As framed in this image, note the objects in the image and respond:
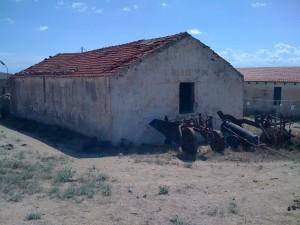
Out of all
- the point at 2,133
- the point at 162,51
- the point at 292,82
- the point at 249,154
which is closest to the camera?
the point at 249,154

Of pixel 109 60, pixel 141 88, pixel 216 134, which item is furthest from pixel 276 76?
pixel 216 134

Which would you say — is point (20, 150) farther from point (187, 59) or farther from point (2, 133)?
point (187, 59)

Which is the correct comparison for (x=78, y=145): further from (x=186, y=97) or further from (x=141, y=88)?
(x=186, y=97)

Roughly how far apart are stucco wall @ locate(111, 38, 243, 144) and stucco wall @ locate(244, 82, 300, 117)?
11.6 meters

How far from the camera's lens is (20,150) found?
1541cm

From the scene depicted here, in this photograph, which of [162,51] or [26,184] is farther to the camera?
[162,51]

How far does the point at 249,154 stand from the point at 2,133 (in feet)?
38.7

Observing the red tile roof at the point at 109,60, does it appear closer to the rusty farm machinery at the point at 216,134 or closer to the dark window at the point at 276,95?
the rusty farm machinery at the point at 216,134

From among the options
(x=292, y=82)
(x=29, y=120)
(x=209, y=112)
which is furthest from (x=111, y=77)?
(x=292, y=82)

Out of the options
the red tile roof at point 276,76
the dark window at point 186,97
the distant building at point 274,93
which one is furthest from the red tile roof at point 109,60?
the red tile roof at point 276,76

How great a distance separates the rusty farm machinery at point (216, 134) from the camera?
48.4ft

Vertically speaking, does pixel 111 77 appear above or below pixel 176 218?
above

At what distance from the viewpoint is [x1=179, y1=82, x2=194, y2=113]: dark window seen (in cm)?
1831

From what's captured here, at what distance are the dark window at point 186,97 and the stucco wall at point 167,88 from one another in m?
0.22
